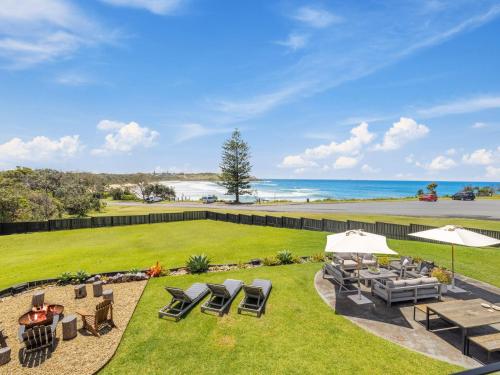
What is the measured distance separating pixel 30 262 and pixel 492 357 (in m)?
→ 21.7

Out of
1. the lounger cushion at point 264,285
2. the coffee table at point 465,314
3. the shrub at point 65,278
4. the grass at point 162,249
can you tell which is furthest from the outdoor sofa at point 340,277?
the shrub at point 65,278

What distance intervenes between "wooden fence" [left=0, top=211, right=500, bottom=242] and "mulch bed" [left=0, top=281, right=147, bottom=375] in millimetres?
15789

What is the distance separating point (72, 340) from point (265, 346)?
567cm

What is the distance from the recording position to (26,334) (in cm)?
745

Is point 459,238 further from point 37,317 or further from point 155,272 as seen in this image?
point 37,317

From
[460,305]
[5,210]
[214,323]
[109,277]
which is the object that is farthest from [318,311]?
[5,210]

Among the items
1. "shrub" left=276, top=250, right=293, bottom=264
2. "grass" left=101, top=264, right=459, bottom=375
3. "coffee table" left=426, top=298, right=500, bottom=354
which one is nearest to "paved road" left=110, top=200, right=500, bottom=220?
"shrub" left=276, top=250, right=293, bottom=264

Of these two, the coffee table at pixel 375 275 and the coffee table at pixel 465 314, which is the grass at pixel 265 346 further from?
the coffee table at pixel 375 275

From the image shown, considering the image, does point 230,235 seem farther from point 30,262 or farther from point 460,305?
point 460,305

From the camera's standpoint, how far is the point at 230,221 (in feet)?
97.2

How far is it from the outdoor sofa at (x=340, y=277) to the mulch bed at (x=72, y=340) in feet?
25.9

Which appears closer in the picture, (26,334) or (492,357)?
(492,357)

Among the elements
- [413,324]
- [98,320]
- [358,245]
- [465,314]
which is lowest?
[413,324]

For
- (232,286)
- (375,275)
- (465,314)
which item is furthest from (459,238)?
(232,286)
